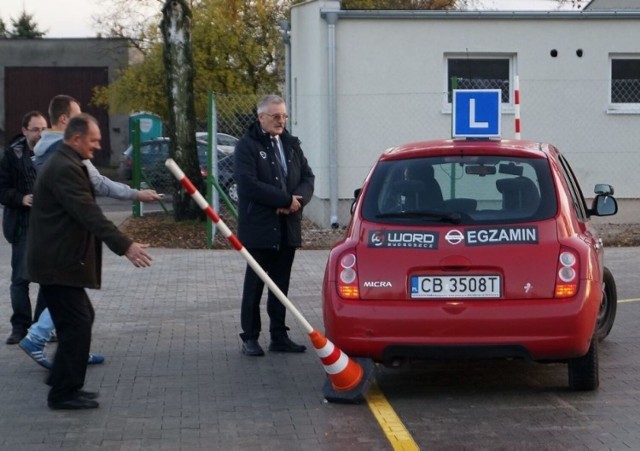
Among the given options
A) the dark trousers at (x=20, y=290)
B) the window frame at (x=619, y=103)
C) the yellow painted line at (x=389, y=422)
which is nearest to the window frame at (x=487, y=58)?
the window frame at (x=619, y=103)

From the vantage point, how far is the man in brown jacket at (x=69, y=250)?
719 cm

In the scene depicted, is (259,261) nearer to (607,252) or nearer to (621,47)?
(607,252)

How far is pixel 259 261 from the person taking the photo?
9.02 meters

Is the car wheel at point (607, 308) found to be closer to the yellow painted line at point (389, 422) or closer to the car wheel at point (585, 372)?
the car wheel at point (585, 372)

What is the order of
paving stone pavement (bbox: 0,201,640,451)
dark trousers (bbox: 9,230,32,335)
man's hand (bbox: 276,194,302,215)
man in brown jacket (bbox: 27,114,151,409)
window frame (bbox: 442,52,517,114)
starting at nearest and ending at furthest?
paving stone pavement (bbox: 0,201,640,451) → man in brown jacket (bbox: 27,114,151,409) → man's hand (bbox: 276,194,302,215) → dark trousers (bbox: 9,230,32,335) → window frame (bbox: 442,52,517,114)

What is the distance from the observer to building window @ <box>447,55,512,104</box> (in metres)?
18.8

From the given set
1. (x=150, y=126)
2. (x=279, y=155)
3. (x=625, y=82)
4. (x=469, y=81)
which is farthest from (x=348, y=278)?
(x=150, y=126)

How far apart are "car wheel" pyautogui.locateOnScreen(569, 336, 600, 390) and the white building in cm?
1072

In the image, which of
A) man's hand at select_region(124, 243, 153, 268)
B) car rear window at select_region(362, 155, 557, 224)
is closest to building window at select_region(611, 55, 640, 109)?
car rear window at select_region(362, 155, 557, 224)

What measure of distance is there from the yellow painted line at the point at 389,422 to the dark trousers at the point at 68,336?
1.82 meters

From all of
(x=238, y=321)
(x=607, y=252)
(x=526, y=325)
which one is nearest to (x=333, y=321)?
(x=526, y=325)

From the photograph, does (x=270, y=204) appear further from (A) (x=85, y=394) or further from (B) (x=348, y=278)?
(A) (x=85, y=394)

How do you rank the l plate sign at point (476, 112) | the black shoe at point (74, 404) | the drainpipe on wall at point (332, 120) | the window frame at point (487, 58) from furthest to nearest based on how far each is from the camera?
1. the window frame at point (487, 58)
2. the drainpipe on wall at point (332, 120)
3. the l plate sign at point (476, 112)
4. the black shoe at point (74, 404)

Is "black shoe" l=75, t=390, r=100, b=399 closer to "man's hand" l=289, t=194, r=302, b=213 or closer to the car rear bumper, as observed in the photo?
the car rear bumper
